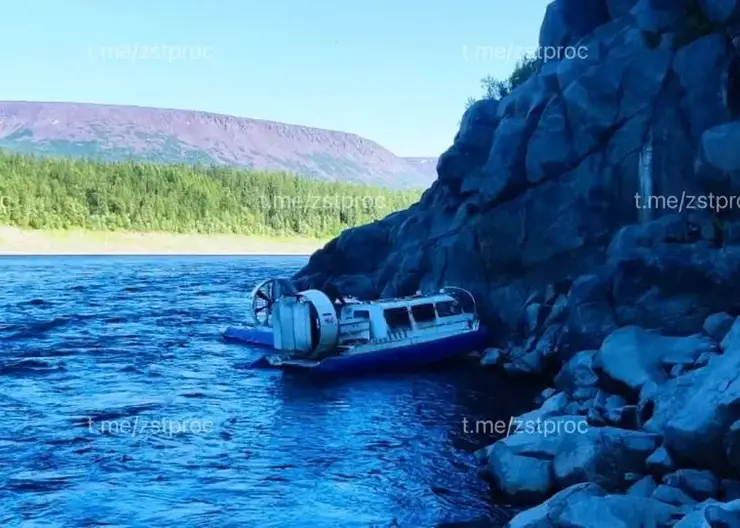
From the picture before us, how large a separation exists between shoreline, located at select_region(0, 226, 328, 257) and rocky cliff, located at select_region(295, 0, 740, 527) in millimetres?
97571

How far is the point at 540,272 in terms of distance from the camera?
1668 inches

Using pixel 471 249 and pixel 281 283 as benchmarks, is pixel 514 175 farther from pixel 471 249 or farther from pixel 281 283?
pixel 281 283

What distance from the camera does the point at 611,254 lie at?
36.2m

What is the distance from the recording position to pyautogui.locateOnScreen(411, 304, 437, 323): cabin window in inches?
1656

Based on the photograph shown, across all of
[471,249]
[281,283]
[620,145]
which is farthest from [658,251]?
[281,283]

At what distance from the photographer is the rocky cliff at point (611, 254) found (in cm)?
1789

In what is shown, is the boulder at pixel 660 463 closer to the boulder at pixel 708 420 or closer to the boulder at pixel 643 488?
the boulder at pixel 708 420

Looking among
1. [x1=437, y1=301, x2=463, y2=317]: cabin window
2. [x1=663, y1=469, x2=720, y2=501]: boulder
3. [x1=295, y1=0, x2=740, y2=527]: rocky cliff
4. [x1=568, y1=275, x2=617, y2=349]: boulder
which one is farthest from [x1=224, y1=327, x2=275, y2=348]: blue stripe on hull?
[x1=663, y1=469, x2=720, y2=501]: boulder

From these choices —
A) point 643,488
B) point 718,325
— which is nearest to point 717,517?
point 643,488

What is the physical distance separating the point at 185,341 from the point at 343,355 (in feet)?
41.9

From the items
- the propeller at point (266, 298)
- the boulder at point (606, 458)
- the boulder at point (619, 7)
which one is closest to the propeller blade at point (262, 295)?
the propeller at point (266, 298)

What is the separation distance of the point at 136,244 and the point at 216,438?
129 meters

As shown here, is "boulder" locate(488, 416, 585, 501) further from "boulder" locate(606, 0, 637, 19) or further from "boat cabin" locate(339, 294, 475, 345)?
"boulder" locate(606, 0, 637, 19)

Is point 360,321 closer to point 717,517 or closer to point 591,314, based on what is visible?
point 591,314
